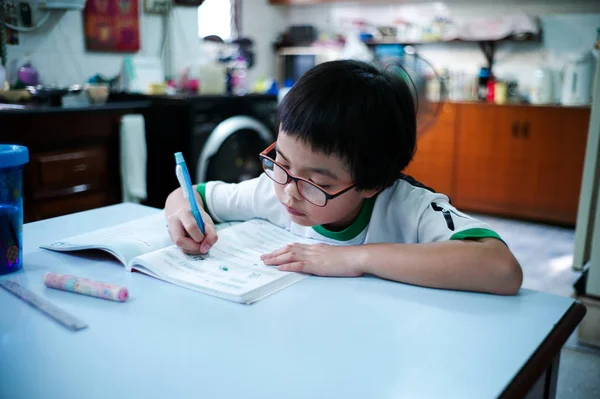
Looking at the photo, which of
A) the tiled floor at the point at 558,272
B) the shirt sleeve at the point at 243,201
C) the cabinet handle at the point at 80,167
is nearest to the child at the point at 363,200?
the shirt sleeve at the point at 243,201

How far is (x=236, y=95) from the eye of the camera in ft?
11.0

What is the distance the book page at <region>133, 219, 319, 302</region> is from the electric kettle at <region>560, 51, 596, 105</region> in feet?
11.6

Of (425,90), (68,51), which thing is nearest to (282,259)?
(68,51)

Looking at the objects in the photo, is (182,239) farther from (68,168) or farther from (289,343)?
(68,168)

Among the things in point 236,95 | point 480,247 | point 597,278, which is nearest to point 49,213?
point 236,95

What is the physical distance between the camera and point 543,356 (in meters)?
0.69

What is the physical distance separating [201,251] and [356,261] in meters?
0.28

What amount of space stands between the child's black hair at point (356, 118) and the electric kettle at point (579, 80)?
3394 millimetres

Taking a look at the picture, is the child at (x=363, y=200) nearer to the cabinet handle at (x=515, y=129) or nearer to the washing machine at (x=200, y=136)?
the washing machine at (x=200, y=136)

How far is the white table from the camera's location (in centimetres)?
59

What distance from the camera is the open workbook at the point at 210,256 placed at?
0.86 metres

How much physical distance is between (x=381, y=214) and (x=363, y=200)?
0.05 m

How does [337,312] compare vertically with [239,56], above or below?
below

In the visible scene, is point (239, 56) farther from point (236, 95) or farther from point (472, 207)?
point (472, 207)
